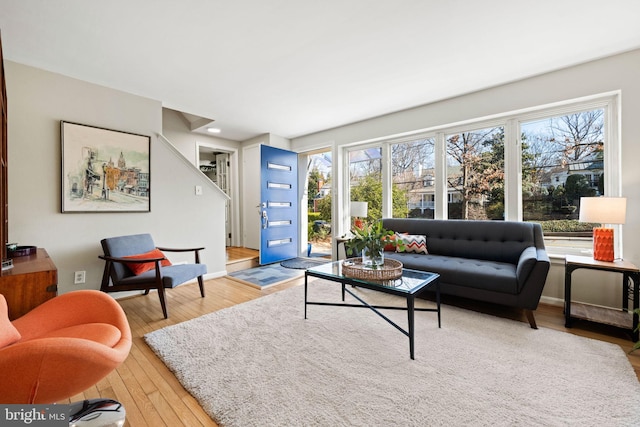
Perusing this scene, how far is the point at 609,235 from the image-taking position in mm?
2297

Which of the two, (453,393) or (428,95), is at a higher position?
(428,95)

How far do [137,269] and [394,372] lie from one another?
100 inches

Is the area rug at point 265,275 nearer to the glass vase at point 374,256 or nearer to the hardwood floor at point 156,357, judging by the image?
the hardwood floor at point 156,357

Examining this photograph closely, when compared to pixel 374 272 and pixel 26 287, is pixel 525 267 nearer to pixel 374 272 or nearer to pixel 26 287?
pixel 374 272

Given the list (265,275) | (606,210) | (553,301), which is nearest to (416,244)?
(553,301)

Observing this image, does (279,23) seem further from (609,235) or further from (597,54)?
(609,235)

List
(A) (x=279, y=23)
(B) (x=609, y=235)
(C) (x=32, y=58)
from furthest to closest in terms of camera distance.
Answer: (C) (x=32, y=58) → (B) (x=609, y=235) → (A) (x=279, y=23)

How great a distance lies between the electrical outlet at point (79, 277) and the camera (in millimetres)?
2756

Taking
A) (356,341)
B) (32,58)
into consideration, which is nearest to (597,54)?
(356,341)

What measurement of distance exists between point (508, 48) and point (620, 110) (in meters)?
1.23

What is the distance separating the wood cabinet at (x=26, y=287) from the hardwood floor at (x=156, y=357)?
60 cm

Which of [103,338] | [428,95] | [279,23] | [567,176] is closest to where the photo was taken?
[103,338]

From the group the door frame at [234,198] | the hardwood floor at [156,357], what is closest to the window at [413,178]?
the hardwood floor at [156,357]

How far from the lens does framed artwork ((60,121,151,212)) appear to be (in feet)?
8.91
